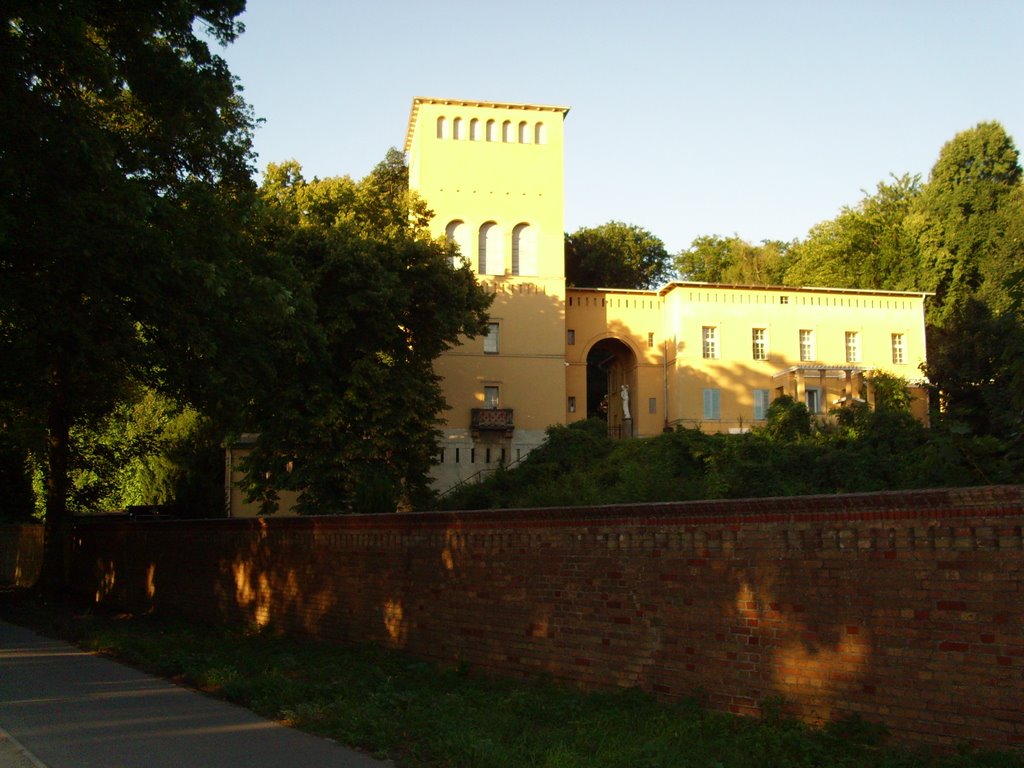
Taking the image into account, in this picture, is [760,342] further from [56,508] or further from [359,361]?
[56,508]

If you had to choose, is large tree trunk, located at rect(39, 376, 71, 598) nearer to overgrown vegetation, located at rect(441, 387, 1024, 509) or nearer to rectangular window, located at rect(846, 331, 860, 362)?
overgrown vegetation, located at rect(441, 387, 1024, 509)

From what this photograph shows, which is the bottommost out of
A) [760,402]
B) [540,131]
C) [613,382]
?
[760,402]

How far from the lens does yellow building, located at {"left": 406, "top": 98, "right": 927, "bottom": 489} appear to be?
53656mm

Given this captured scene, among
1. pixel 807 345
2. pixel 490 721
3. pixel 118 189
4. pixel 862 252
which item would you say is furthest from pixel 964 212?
pixel 490 721

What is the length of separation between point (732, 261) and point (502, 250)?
82.5ft

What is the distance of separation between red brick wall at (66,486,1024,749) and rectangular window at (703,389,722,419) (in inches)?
1632

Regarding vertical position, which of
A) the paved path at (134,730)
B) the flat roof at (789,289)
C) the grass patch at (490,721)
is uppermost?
the flat roof at (789,289)

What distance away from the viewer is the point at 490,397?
176 feet

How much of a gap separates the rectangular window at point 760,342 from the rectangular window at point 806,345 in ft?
7.10

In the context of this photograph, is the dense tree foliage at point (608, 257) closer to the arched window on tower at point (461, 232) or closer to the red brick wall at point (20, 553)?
the arched window on tower at point (461, 232)

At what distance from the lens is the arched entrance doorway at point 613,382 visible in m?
58.5

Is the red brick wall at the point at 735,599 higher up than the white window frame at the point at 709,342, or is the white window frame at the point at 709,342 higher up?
the white window frame at the point at 709,342

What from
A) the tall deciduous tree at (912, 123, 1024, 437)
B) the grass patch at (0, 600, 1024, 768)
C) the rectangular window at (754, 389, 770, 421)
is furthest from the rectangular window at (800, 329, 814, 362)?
the grass patch at (0, 600, 1024, 768)

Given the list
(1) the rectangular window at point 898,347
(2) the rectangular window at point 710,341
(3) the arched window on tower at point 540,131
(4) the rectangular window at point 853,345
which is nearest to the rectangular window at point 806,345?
(4) the rectangular window at point 853,345
